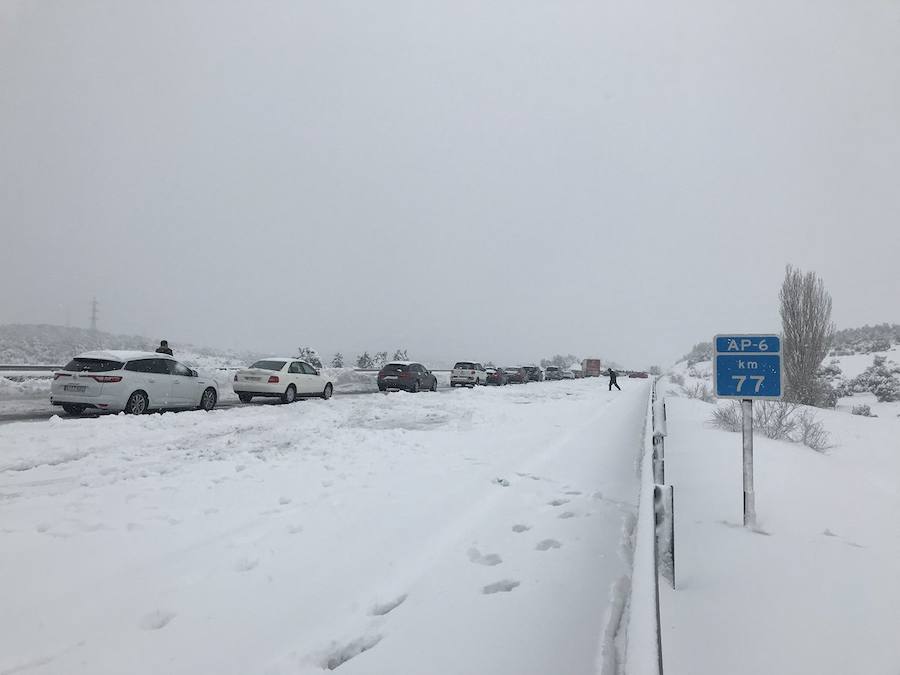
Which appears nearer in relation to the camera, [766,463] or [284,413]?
[766,463]

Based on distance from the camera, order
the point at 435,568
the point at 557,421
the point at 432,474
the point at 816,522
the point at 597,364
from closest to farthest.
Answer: the point at 435,568 < the point at 816,522 < the point at 432,474 < the point at 557,421 < the point at 597,364

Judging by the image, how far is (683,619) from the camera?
3.17 m

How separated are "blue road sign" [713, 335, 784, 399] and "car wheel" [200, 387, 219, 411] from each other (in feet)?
44.0

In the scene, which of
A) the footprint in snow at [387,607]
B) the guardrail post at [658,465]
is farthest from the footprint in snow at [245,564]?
the guardrail post at [658,465]

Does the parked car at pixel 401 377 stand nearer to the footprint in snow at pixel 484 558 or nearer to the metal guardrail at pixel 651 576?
the metal guardrail at pixel 651 576

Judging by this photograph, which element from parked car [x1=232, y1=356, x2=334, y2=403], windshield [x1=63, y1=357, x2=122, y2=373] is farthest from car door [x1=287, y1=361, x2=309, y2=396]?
windshield [x1=63, y1=357, x2=122, y2=373]

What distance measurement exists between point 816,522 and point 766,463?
3.46 meters

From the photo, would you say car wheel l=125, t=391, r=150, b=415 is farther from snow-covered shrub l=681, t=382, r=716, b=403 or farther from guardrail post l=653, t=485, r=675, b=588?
snow-covered shrub l=681, t=382, r=716, b=403

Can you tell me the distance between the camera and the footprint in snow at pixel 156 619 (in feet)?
9.77

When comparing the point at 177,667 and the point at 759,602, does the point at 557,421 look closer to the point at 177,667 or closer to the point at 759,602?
the point at 759,602

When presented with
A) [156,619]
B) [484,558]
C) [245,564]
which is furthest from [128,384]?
[484,558]

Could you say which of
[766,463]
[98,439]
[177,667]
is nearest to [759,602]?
[177,667]

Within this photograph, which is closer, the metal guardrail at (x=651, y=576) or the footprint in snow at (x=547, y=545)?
the metal guardrail at (x=651, y=576)

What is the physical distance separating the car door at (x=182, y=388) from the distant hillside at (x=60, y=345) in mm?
37012
